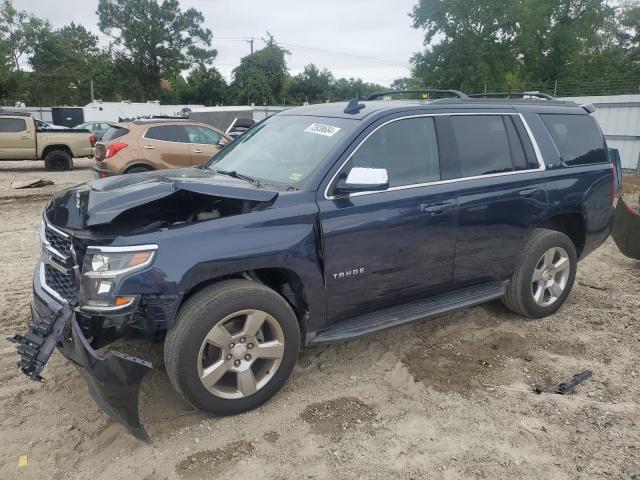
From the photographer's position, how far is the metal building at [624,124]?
549 inches

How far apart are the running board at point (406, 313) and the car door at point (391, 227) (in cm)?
8

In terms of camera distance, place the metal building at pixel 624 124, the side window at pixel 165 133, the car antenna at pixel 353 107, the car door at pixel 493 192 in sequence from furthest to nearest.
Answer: the metal building at pixel 624 124
the side window at pixel 165 133
the car door at pixel 493 192
the car antenna at pixel 353 107

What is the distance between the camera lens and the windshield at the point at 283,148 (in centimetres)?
374

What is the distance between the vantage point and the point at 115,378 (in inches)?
108

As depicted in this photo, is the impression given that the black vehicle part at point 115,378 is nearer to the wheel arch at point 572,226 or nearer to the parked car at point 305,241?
the parked car at point 305,241

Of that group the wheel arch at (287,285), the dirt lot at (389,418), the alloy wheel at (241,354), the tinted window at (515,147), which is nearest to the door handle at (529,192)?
the tinted window at (515,147)

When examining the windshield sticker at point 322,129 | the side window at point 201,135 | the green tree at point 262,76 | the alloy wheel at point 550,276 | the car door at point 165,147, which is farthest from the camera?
the green tree at point 262,76

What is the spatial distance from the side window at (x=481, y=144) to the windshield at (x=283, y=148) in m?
0.95

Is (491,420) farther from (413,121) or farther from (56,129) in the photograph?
(56,129)

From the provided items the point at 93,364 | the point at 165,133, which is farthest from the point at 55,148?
the point at 93,364

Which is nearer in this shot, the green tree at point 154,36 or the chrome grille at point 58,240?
the chrome grille at point 58,240

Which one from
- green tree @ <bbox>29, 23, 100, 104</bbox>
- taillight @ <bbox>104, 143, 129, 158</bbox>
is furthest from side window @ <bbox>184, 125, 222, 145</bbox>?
green tree @ <bbox>29, 23, 100, 104</bbox>

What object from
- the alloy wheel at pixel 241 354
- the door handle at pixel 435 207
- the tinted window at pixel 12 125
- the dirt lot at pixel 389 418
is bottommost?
the dirt lot at pixel 389 418

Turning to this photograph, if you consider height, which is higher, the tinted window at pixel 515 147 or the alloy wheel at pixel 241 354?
the tinted window at pixel 515 147
